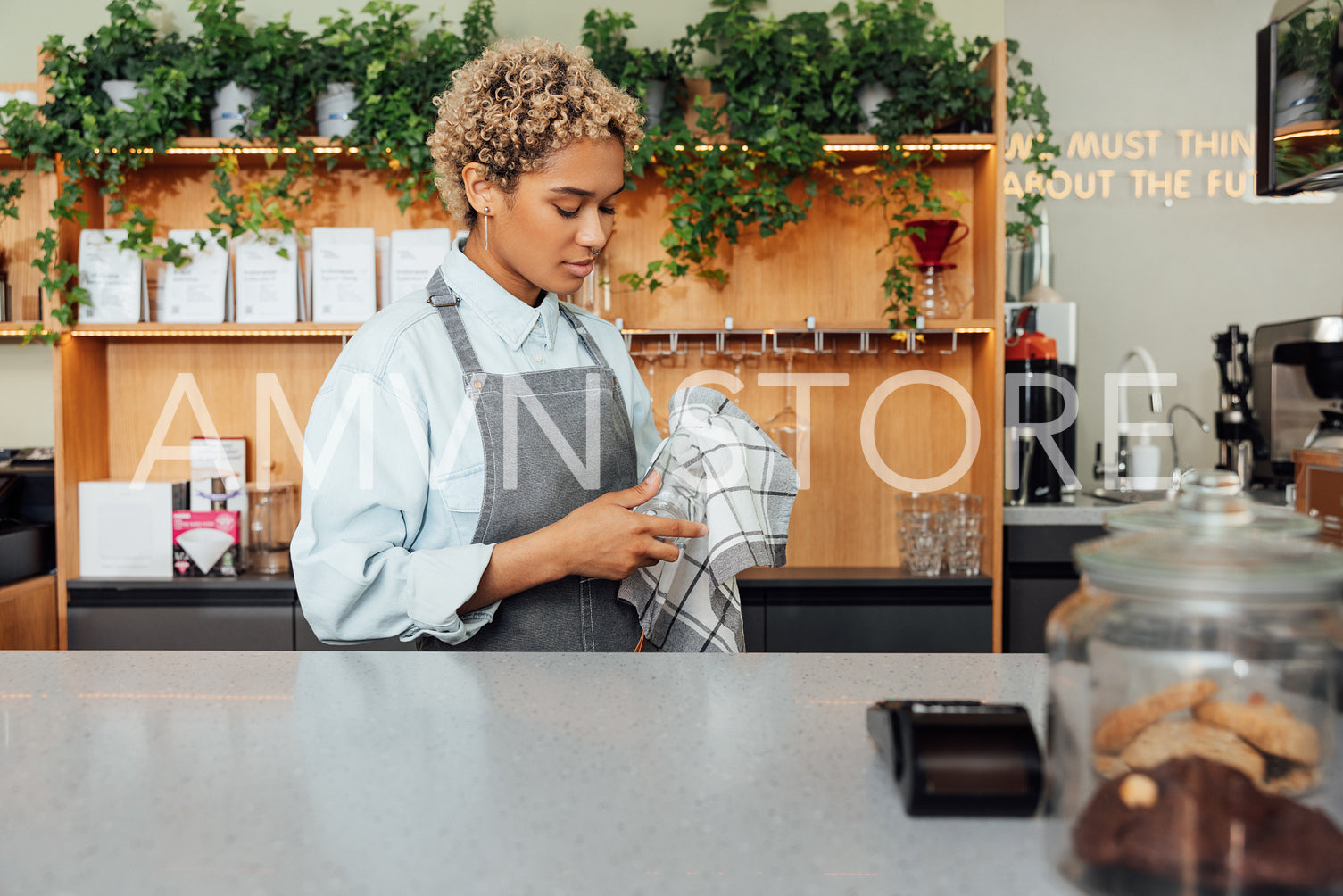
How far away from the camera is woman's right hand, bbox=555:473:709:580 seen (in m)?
1.27

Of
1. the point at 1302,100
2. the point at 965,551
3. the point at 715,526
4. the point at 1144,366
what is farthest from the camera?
the point at 1144,366

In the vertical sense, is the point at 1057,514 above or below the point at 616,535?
below

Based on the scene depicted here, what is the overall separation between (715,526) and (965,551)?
158 centimetres

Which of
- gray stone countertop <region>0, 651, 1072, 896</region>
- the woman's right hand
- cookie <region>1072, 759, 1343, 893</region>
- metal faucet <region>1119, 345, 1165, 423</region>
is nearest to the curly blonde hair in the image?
the woman's right hand

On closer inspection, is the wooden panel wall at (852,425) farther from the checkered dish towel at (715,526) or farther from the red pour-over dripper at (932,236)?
the checkered dish towel at (715,526)

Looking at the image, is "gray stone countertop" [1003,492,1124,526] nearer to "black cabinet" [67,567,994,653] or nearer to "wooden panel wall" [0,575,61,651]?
"black cabinet" [67,567,994,653]

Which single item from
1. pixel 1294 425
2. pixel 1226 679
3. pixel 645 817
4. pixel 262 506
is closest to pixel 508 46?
pixel 645 817

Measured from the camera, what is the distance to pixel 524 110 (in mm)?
1362

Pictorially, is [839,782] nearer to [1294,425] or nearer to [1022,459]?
[1022,459]

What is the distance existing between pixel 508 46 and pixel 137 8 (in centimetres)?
225

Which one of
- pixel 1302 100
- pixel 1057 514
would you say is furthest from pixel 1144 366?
pixel 1302 100

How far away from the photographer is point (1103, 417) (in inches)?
138

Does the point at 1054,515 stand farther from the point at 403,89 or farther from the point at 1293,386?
the point at 403,89

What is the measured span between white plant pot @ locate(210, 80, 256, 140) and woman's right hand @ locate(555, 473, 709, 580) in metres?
2.03
